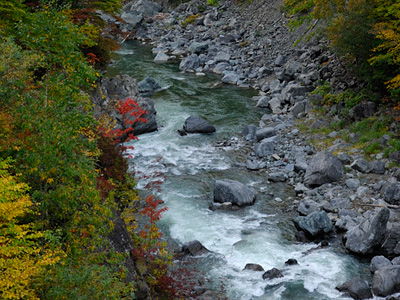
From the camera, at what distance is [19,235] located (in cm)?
706

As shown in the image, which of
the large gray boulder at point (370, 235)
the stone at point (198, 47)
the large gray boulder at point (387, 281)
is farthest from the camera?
the stone at point (198, 47)

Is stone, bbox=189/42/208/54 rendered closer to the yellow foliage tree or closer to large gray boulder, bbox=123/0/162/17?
large gray boulder, bbox=123/0/162/17

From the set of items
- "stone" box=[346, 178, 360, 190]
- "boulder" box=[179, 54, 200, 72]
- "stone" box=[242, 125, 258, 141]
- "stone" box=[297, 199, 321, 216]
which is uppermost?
"boulder" box=[179, 54, 200, 72]

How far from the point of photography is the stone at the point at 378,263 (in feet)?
43.9

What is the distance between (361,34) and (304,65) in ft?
30.9

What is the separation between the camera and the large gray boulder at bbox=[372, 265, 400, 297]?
40.1ft

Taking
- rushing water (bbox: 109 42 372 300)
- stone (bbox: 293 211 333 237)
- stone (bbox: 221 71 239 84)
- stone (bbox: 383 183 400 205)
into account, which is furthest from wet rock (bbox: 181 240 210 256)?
stone (bbox: 221 71 239 84)

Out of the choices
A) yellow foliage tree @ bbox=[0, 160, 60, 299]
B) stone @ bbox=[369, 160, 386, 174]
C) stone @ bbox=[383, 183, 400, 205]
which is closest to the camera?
yellow foliage tree @ bbox=[0, 160, 60, 299]

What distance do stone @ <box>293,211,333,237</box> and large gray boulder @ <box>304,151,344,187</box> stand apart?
327cm

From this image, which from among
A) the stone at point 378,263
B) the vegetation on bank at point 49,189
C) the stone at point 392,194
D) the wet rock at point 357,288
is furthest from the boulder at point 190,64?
the vegetation on bank at point 49,189

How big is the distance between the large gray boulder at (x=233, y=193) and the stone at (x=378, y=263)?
230 inches

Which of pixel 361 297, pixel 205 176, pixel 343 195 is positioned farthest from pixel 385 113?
pixel 361 297

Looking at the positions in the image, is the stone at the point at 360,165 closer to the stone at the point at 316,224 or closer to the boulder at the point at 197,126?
the stone at the point at 316,224

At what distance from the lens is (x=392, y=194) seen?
16.6 m
